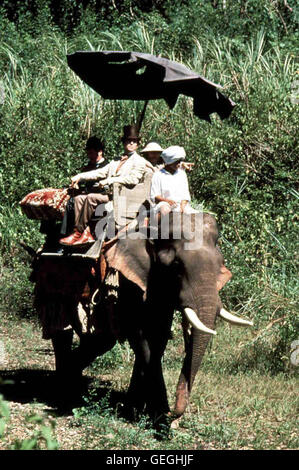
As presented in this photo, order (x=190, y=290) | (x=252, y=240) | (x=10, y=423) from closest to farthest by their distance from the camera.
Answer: (x=190, y=290)
(x=10, y=423)
(x=252, y=240)

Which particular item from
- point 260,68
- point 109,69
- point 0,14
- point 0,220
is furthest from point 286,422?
point 0,14

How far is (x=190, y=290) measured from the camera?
6613 millimetres

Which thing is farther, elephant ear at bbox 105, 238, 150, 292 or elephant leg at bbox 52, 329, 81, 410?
elephant leg at bbox 52, 329, 81, 410

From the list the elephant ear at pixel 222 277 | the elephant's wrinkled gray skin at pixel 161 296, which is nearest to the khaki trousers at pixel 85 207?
the elephant's wrinkled gray skin at pixel 161 296

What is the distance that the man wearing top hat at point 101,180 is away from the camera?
7.55 meters

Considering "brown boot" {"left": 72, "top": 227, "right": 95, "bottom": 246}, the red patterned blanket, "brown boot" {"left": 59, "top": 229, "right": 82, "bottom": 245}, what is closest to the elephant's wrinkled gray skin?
"brown boot" {"left": 72, "top": 227, "right": 95, "bottom": 246}

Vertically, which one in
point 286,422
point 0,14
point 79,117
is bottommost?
point 286,422

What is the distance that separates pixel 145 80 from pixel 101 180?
105 centimetres

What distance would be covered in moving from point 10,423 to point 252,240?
4.80 m

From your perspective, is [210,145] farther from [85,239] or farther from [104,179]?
[85,239]

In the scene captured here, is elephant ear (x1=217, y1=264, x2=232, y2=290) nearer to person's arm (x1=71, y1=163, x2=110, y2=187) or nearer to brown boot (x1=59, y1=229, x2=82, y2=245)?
brown boot (x1=59, y1=229, x2=82, y2=245)

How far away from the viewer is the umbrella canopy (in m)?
7.39

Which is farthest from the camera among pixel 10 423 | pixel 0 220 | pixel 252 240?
pixel 0 220
